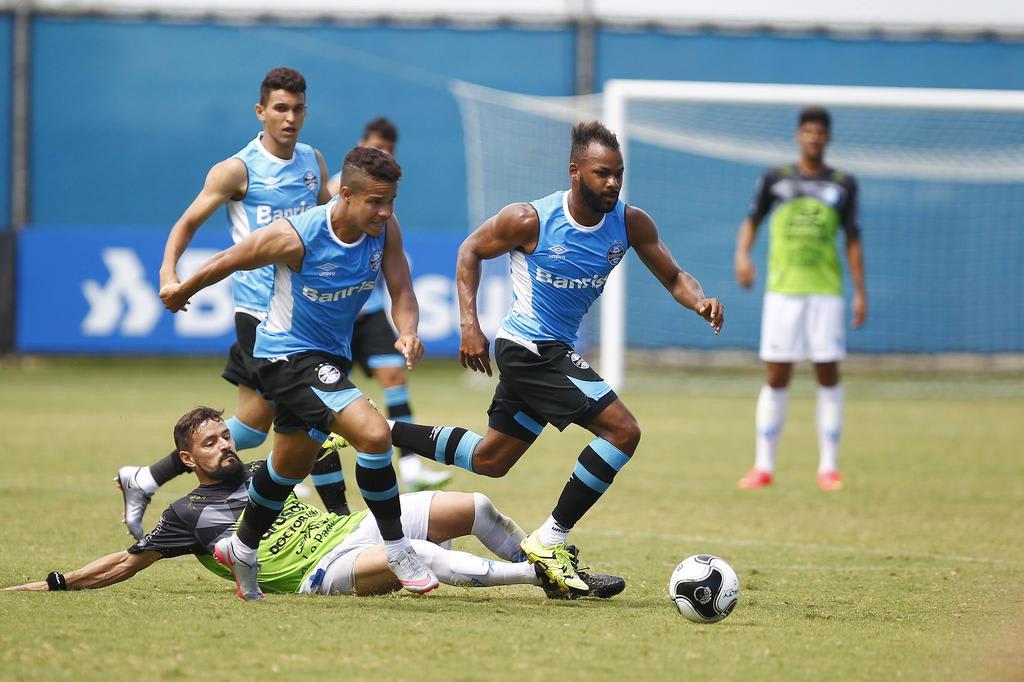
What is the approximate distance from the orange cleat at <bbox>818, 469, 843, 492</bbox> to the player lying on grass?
4458mm

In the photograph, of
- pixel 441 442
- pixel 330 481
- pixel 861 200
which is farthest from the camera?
pixel 861 200

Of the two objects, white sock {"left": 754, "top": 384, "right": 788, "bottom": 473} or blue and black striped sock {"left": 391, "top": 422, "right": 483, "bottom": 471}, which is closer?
blue and black striped sock {"left": 391, "top": 422, "right": 483, "bottom": 471}

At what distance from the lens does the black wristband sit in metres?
5.88

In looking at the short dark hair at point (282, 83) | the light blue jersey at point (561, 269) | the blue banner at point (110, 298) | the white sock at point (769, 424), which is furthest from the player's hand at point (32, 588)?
the blue banner at point (110, 298)

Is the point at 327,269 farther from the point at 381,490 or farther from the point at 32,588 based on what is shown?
the point at 32,588

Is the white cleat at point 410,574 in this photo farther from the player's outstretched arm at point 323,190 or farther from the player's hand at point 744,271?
the player's hand at point 744,271

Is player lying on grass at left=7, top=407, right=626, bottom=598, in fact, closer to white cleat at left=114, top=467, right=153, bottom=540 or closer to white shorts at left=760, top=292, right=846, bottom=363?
white cleat at left=114, top=467, right=153, bottom=540

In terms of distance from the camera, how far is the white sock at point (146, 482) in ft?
23.7

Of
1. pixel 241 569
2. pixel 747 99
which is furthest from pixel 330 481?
pixel 747 99

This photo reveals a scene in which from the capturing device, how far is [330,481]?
7.05 metres

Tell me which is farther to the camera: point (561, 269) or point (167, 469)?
point (167, 469)

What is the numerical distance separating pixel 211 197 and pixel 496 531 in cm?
238

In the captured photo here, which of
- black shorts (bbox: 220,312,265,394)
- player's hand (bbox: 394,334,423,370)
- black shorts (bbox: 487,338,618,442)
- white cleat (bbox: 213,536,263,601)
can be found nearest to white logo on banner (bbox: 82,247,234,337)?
black shorts (bbox: 220,312,265,394)

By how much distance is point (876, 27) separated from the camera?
72.0 feet
